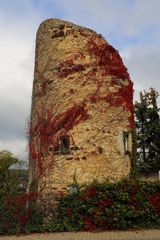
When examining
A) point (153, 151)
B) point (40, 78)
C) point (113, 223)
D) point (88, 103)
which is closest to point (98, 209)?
point (113, 223)

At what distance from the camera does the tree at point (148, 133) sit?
100 feet

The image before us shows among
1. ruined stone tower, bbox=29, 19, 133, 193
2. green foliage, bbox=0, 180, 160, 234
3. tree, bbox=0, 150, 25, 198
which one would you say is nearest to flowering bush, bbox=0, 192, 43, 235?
green foliage, bbox=0, 180, 160, 234

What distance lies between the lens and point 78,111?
59.6 feet

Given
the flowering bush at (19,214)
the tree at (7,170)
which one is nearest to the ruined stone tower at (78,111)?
the flowering bush at (19,214)

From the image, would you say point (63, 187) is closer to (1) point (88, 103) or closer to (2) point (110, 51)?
(1) point (88, 103)

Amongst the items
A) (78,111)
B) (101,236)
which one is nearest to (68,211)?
(101,236)

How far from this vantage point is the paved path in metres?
13.7

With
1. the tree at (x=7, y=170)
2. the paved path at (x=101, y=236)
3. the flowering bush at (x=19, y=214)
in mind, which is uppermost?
the tree at (x=7, y=170)

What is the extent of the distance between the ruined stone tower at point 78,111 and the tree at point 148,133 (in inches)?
468

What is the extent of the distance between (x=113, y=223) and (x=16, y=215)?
367 centimetres

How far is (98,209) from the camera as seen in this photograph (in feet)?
51.4

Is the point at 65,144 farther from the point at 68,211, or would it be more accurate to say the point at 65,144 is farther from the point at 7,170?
the point at 7,170

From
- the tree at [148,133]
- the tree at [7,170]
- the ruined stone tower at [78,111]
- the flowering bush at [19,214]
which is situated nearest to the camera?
the flowering bush at [19,214]

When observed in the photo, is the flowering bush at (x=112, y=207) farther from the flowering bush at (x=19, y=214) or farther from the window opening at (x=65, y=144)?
the window opening at (x=65, y=144)
